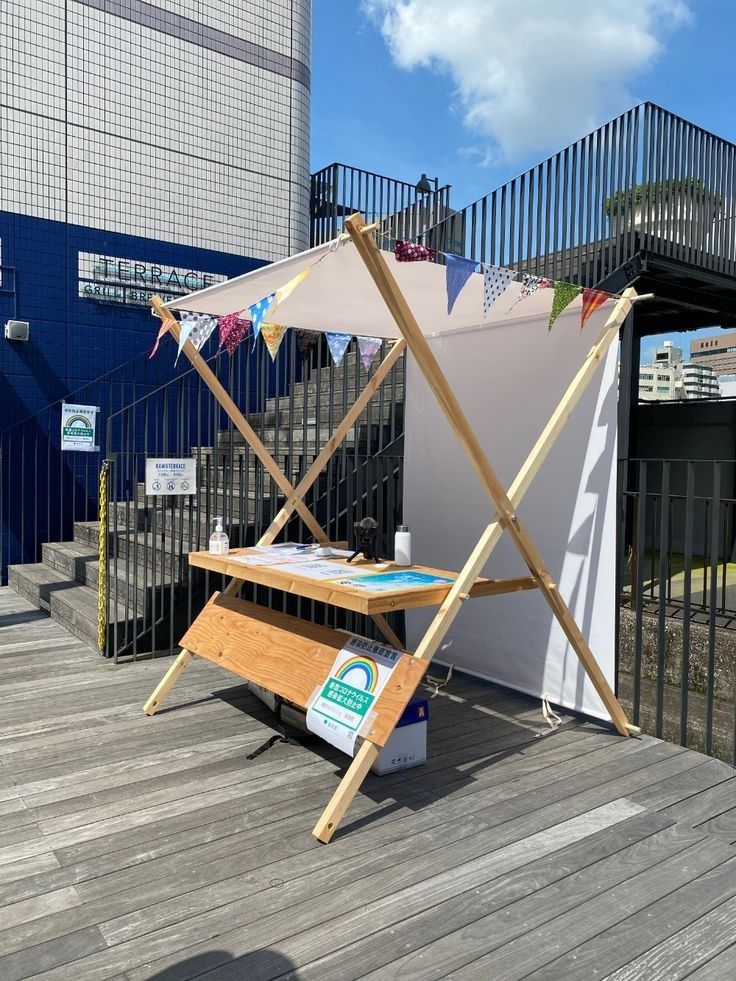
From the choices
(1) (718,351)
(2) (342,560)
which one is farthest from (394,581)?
(1) (718,351)

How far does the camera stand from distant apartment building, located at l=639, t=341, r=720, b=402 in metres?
12.5

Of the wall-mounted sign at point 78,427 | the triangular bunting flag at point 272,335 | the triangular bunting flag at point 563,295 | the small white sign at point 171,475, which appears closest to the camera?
the triangular bunting flag at point 563,295

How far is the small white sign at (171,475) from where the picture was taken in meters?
4.90

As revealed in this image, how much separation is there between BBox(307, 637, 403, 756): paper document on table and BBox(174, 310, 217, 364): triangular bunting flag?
200cm

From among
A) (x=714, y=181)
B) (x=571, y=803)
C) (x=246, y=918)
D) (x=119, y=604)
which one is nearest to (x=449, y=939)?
(x=246, y=918)

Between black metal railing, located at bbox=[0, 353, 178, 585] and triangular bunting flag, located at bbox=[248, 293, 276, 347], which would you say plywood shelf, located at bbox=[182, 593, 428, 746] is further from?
black metal railing, located at bbox=[0, 353, 178, 585]

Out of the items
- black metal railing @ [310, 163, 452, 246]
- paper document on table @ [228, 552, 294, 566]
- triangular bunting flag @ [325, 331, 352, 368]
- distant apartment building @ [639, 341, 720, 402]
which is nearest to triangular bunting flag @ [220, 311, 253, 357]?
triangular bunting flag @ [325, 331, 352, 368]

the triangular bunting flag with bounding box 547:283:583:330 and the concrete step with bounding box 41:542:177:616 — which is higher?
the triangular bunting flag with bounding box 547:283:583:330

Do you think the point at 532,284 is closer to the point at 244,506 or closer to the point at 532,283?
the point at 532,283

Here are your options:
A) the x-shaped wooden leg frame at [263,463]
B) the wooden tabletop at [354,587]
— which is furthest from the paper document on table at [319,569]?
the x-shaped wooden leg frame at [263,463]

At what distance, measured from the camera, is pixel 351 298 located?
12.5ft

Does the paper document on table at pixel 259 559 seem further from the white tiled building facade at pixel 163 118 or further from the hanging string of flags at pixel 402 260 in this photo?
the white tiled building facade at pixel 163 118

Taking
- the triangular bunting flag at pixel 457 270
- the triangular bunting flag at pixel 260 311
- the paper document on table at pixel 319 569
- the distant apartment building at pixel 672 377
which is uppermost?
the distant apartment building at pixel 672 377

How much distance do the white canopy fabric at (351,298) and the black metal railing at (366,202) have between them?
6.27 m
